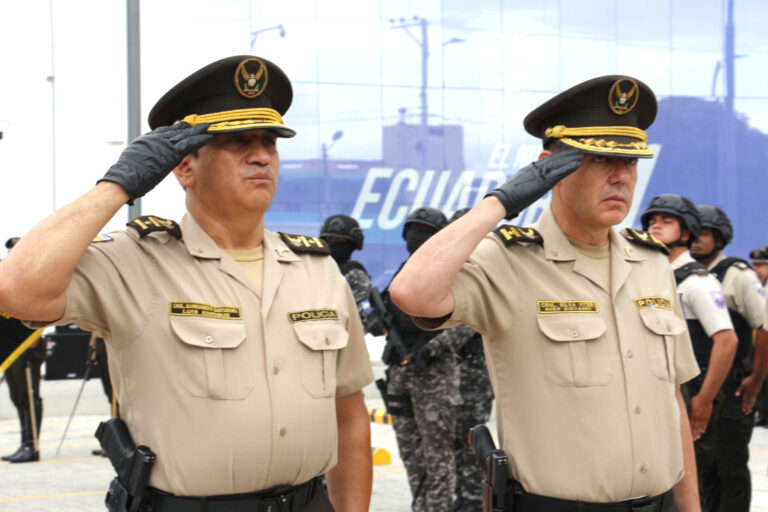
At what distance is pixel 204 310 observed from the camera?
301 centimetres

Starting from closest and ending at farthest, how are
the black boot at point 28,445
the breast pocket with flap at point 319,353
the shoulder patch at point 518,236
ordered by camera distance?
1. the breast pocket with flap at point 319,353
2. the shoulder patch at point 518,236
3. the black boot at point 28,445

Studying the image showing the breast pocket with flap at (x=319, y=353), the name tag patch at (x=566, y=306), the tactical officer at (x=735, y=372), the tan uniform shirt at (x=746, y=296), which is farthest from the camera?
the tan uniform shirt at (x=746, y=296)

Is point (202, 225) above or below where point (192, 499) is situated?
above

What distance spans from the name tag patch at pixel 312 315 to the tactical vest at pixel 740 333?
14.2ft

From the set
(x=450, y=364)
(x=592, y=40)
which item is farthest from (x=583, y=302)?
(x=592, y=40)

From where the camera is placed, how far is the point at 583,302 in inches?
137

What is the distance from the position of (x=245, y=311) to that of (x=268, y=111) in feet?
2.07

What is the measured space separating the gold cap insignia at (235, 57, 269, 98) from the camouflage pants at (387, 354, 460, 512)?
3933 mm

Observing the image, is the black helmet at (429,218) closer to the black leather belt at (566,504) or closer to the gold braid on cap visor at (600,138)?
the gold braid on cap visor at (600,138)

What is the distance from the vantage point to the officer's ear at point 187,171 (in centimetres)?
322

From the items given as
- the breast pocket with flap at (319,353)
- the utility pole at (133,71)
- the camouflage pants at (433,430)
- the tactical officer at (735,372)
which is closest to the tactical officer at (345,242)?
the camouflage pants at (433,430)

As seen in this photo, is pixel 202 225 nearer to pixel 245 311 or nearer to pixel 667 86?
pixel 245 311

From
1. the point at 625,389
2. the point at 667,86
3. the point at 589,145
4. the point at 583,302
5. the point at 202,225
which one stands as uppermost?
the point at 667,86

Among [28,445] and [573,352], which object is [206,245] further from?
[28,445]
